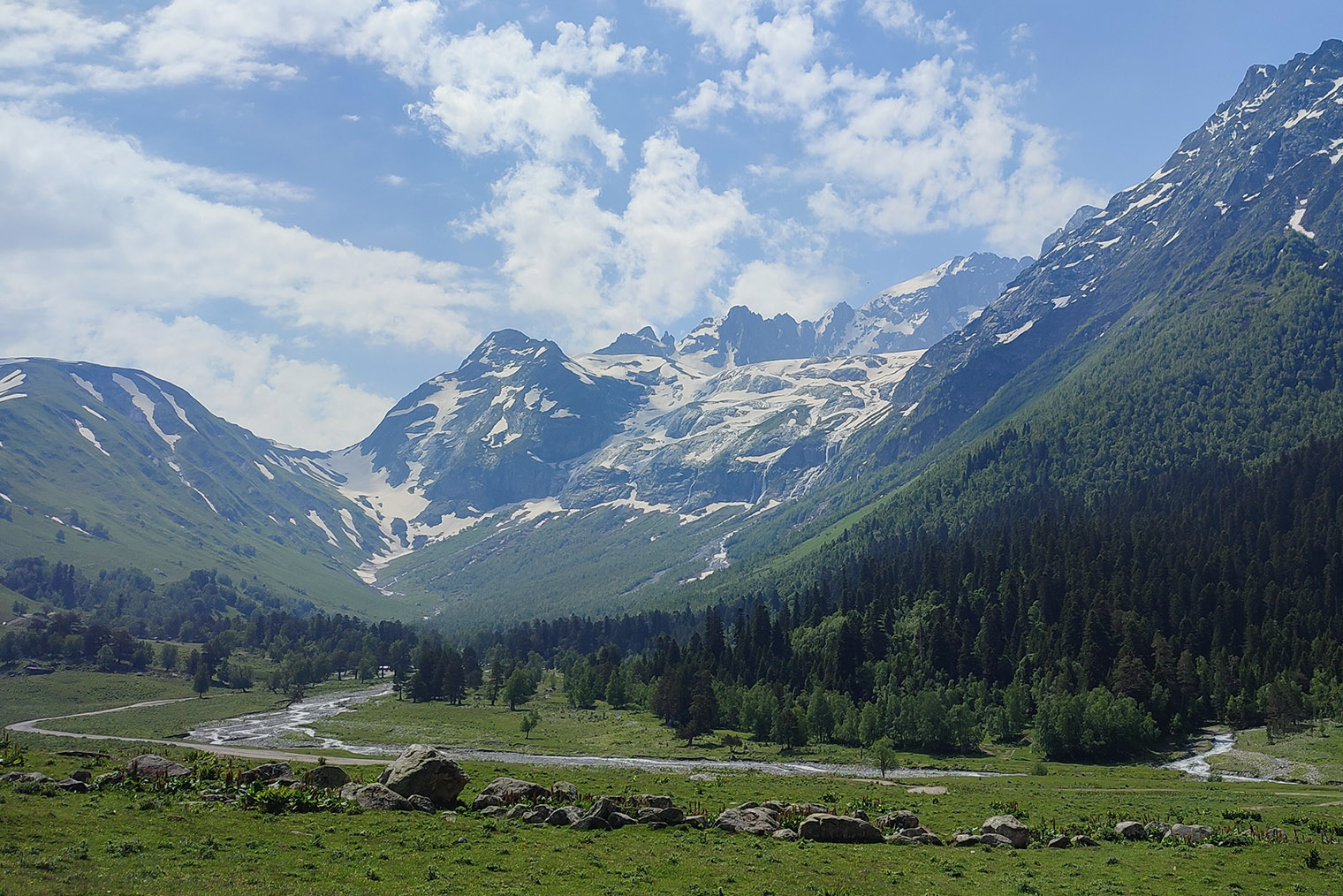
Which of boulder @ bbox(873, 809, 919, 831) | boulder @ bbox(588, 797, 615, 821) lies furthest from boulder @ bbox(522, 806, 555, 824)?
boulder @ bbox(873, 809, 919, 831)

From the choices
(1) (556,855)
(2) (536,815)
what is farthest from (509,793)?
(1) (556,855)

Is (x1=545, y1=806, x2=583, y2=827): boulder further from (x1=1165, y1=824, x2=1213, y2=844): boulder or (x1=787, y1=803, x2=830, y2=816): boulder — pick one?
(x1=1165, y1=824, x2=1213, y2=844): boulder

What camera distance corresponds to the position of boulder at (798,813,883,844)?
47.2 meters

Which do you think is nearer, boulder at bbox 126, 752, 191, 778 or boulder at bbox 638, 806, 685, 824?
boulder at bbox 638, 806, 685, 824

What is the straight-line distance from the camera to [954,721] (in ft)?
432

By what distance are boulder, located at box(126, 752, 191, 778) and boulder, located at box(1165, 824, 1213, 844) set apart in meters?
57.5

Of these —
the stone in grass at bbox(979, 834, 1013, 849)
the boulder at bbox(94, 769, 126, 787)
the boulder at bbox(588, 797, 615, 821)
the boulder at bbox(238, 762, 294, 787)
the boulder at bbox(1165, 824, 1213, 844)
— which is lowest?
the stone in grass at bbox(979, 834, 1013, 849)

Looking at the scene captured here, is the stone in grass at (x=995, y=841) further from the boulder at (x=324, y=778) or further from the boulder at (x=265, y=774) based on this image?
the boulder at (x=265, y=774)

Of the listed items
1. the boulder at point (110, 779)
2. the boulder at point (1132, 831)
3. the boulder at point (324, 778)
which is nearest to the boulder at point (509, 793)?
the boulder at point (324, 778)

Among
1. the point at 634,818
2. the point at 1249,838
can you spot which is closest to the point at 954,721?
the point at 1249,838

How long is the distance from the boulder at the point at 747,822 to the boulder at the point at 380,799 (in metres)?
17.7

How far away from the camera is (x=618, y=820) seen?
157 feet

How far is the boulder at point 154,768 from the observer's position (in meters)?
49.5

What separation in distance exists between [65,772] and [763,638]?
6033 inches
